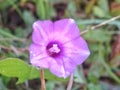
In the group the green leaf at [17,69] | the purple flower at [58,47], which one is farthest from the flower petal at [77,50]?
the green leaf at [17,69]

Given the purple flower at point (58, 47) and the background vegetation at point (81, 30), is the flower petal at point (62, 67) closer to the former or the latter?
the purple flower at point (58, 47)

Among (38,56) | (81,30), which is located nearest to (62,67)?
(38,56)

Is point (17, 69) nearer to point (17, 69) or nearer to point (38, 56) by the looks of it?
point (17, 69)

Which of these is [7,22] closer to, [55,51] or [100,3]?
[100,3]

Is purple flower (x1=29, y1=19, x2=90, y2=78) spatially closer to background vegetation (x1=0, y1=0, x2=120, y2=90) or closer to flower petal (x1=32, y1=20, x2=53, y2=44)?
flower petal (x1=32, y1=20, x2=53, y2=44)

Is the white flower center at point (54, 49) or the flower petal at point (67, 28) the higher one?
the flower petal at point (67, 28)

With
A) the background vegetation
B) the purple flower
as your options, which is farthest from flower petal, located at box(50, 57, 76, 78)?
the background vegetation
